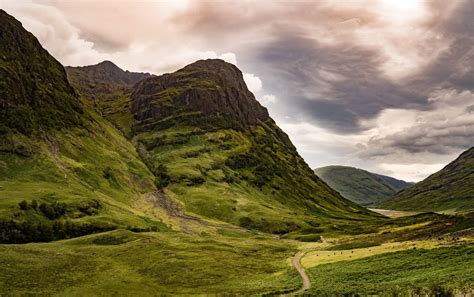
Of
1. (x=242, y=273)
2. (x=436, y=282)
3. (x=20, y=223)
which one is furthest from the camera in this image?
(x=20, y=223)

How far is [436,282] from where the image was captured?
50.2 meters

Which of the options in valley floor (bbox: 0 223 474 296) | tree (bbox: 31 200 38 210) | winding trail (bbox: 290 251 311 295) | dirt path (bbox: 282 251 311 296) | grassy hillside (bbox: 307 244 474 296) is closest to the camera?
grassy hillside (bbox: 307 244 474 296)

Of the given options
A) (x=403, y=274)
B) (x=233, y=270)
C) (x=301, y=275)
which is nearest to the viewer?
(x=403, y=274)

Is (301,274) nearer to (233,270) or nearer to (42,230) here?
(233,270)

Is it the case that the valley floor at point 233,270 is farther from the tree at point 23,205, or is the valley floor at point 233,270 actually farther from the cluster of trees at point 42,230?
the tree at point 23,205

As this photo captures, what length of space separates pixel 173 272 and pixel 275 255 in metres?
38.5

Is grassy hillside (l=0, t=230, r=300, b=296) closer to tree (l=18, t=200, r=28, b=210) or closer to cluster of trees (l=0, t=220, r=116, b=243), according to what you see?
cluster of trees (l=0, t=220, r=116, b=243)

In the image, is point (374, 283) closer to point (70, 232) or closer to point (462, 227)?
point (462, 227)

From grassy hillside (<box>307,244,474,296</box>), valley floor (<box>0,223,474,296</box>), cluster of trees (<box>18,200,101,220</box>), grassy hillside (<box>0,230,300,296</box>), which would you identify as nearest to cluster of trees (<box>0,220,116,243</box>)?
cluster of trees (<box>18,200,101,220</box>)

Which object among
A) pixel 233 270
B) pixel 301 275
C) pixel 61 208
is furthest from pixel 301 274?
pixel 61 208

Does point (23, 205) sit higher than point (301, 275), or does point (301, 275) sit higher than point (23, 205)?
point (23, 205)

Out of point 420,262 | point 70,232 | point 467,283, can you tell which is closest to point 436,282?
point 467,283

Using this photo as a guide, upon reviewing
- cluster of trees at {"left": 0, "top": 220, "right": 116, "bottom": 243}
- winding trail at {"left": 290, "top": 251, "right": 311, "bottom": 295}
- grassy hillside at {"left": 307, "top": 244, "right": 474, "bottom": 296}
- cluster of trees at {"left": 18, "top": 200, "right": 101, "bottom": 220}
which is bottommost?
winding trail at {"left": 290, "top": 251, "right": 311, "bottom": 295}

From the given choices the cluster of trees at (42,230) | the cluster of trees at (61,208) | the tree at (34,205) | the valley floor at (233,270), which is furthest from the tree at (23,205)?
the valley floor at (233,270)
